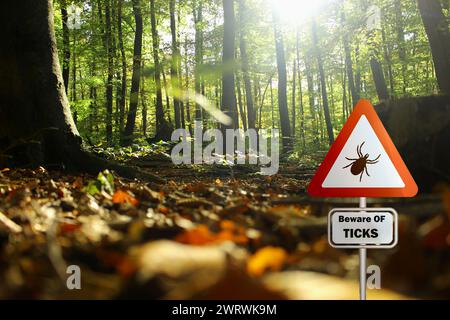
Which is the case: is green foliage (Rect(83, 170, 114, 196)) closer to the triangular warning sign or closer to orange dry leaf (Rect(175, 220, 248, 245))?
orange dry leaf (Rect(175, 220, 248, 245))

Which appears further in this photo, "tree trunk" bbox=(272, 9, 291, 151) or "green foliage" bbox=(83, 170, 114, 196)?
"tree trunk" bbox=(272, 9, 291, 151)

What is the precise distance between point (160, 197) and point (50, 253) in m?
1.16

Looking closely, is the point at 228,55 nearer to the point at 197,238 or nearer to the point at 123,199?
the point at 123,199

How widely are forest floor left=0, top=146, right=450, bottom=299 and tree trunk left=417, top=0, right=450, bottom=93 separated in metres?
6.37

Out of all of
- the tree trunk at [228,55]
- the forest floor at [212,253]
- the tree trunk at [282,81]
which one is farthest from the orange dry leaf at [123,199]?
the tree trunk at [282,81]

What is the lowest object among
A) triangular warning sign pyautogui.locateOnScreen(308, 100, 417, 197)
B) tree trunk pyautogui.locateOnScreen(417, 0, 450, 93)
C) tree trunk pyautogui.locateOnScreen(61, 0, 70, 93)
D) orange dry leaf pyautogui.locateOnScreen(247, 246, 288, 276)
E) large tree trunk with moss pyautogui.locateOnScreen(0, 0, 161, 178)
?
orange dry leaf pyautogui.locateOnScreen(247, 246, 288, 276)

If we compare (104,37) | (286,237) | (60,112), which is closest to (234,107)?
(60,112)

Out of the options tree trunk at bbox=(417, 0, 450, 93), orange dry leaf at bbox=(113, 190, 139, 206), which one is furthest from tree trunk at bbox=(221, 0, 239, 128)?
orange dry leaf at bbox=(113, 190, 139, 206)

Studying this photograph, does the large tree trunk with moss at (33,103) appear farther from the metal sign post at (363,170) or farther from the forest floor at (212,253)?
the metal sign post at (363,170)

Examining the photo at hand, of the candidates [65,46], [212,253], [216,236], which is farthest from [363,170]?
[65,46]

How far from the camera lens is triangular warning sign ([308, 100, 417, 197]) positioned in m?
1.78

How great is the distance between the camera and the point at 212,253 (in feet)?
3.30

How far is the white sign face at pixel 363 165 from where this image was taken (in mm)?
1784
